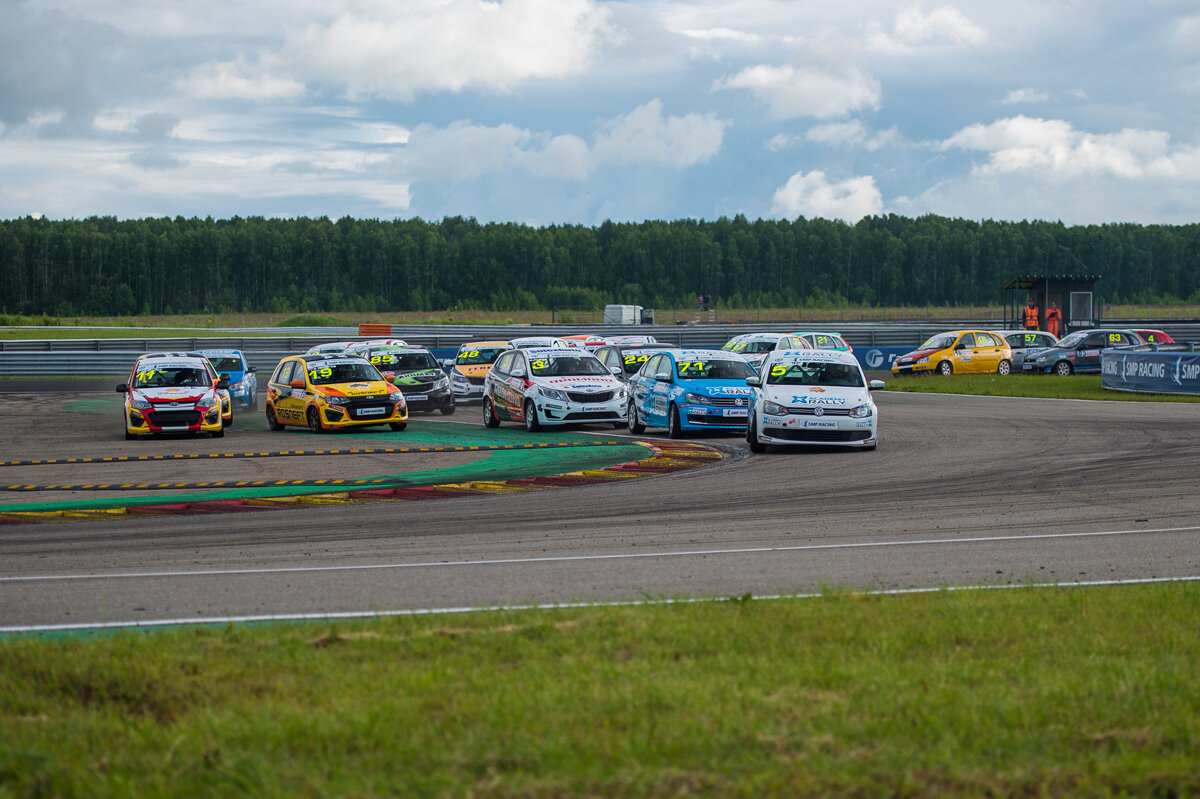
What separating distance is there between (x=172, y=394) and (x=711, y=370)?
9446mm

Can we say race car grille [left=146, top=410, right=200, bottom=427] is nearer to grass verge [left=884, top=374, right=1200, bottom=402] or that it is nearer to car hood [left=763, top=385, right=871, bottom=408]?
car hood [left=763, top=385, right=871, bottom=408]

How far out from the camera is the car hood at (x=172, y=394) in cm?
2114

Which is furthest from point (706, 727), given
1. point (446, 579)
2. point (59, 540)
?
point (59, 540)

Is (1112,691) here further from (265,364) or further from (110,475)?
(265,364)

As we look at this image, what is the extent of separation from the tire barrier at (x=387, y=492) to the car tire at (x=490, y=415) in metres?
6.64

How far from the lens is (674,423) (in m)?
20.1

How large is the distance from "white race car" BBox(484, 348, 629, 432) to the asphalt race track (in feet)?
18.1

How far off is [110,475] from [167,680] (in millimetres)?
11639

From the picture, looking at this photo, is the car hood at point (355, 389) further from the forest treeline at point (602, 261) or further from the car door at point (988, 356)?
the forest treeline at point (602, 261)

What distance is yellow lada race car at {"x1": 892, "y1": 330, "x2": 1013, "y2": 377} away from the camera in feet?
124

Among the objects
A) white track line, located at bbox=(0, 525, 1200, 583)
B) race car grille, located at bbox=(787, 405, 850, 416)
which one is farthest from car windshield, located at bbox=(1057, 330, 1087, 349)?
white track line, located at bbox=(0, 525, 1200, 583)

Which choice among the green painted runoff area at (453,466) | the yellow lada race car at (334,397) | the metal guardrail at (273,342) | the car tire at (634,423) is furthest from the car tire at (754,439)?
the metal guardrail at (273,342)

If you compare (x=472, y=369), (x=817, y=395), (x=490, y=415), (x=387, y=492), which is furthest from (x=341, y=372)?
(x=387, y=492)

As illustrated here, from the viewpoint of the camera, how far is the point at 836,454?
680 inches
